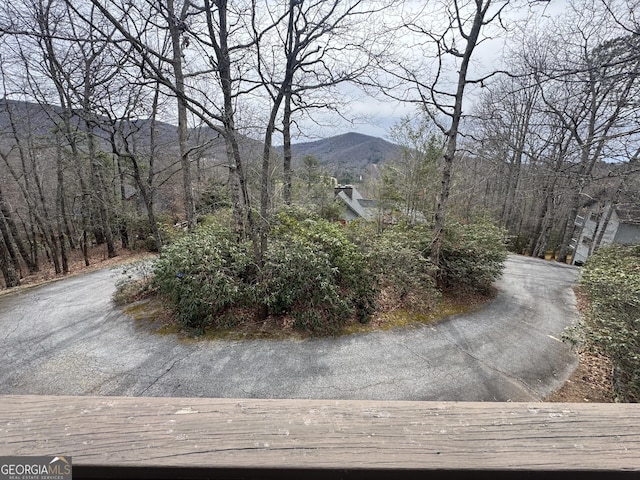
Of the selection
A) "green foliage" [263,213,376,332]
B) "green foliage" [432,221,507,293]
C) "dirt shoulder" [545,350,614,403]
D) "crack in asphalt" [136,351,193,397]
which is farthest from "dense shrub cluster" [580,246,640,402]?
"crack in asphalt" [136,351,193,397]

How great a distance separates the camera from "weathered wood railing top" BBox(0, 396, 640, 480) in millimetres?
537

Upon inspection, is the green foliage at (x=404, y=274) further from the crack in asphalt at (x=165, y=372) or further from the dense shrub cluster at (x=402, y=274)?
the crack in asphalt at (x=165, y=372)

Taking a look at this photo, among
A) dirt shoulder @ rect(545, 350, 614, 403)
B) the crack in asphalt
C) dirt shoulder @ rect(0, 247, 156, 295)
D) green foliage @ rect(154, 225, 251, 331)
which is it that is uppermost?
green foliage @ rect(154, 225, 251, 331)

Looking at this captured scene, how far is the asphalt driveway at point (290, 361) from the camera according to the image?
3342 mm

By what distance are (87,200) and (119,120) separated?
7.01 m

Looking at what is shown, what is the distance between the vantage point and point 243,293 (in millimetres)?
4711

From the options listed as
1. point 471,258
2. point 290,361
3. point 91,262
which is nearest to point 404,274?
point 471,258

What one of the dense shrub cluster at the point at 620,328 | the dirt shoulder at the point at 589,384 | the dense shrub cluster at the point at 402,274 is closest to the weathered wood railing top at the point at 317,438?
the dense shrub cluster at the point at 620,328

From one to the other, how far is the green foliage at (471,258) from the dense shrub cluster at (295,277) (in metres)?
0.72

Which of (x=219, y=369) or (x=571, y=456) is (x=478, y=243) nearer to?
(x=219, y=369)

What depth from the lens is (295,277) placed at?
4676 millimetres

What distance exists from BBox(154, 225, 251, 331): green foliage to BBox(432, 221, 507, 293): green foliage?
4.08 m

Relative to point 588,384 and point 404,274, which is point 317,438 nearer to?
point 588,384

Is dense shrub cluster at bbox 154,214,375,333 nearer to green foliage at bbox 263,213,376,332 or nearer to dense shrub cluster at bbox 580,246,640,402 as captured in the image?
green foliage at bbox 263,213,376,332
